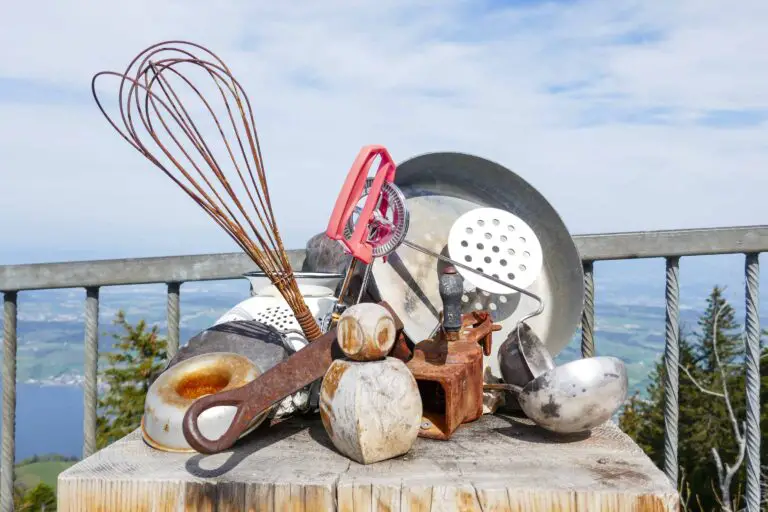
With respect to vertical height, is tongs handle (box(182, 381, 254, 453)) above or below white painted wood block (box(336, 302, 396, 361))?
below

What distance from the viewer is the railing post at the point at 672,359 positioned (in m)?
1.69

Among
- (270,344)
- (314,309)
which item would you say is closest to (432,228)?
(314,309)

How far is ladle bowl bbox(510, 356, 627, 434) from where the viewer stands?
105cm

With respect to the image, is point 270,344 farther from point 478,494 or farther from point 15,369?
point 15,369

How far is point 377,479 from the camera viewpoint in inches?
36.4

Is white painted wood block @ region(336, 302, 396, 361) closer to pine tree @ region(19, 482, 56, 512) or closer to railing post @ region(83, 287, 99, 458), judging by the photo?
railing post @ region(83, 287, 99, 458)

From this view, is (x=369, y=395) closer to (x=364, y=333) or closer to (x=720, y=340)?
(x=364, y=333)

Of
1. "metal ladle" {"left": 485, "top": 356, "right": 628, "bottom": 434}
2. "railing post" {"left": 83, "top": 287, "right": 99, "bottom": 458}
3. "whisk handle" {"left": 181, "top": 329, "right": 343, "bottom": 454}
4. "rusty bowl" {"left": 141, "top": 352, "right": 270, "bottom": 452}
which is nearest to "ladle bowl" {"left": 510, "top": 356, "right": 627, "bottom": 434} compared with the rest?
"metal ladle" {"left": 485, "top": 356, "right": 628, "bottom": 434}

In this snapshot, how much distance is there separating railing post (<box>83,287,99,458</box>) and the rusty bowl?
713 millimetres

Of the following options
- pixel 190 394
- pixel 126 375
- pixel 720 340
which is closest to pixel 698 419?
pixel 720 340

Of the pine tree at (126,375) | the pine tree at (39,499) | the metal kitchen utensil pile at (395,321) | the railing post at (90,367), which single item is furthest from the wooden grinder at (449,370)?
the pine tree at (39,499)

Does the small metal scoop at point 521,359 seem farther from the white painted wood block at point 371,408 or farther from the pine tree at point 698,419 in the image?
the pine tree at point 698,419

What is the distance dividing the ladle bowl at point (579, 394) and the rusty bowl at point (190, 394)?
1.46 feet

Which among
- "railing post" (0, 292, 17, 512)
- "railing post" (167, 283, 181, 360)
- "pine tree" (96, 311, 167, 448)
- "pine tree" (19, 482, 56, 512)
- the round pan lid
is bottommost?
"pine tree" (19, 482, 56, 512)
